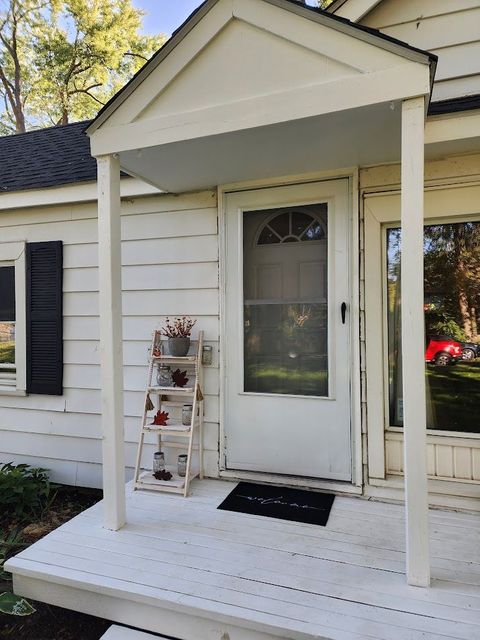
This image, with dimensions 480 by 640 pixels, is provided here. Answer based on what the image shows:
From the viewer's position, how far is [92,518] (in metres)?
2.36

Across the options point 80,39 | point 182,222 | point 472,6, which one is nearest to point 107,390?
point 182,222

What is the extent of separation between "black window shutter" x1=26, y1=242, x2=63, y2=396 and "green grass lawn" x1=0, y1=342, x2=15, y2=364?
1.01 feet

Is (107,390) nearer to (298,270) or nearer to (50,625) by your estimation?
(50,625)

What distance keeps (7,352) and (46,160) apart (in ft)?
5.76

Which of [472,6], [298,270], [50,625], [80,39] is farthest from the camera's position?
[80,39]

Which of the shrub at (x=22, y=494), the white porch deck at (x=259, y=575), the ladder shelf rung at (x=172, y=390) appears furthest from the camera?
the shrub at (x=22, y=494)

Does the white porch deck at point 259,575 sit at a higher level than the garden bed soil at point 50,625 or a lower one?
higher

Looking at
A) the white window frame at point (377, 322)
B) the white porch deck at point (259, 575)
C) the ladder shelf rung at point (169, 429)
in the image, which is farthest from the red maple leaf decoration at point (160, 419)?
the white window frame at point (377, 322)

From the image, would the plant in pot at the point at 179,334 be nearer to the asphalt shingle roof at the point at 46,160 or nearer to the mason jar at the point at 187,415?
the mason jar at the point at 187,415

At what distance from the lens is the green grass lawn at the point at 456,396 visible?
8.18ft

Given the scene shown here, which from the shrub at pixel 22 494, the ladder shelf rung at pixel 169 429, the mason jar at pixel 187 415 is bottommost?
the shrub at pixel 22 494

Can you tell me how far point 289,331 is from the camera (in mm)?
2811

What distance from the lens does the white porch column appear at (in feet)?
7.22

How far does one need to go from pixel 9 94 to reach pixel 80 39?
2697 millimetres
